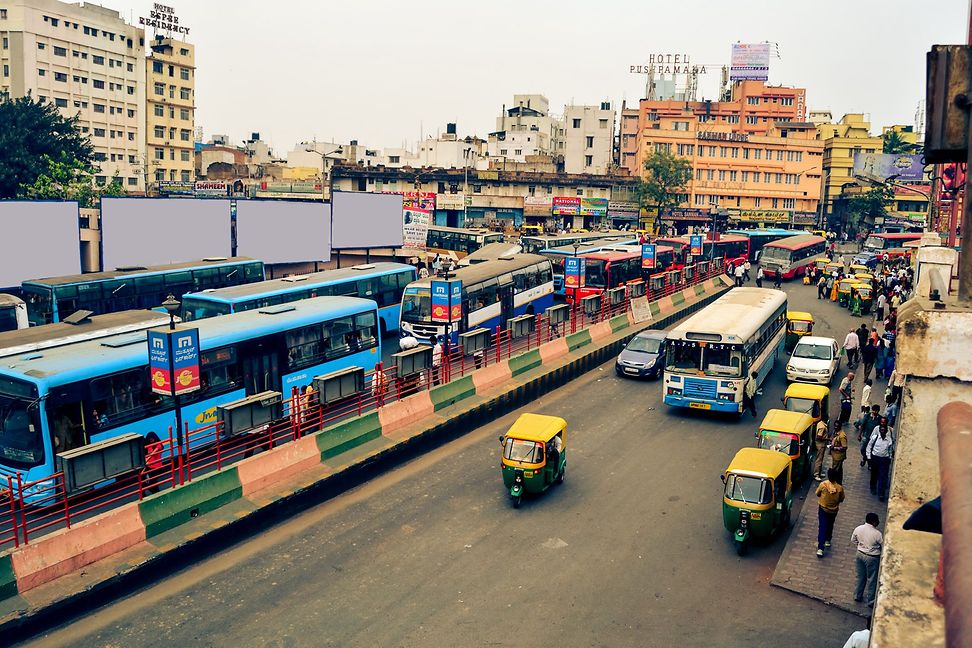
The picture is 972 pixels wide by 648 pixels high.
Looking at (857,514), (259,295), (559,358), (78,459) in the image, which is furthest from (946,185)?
(78,459)

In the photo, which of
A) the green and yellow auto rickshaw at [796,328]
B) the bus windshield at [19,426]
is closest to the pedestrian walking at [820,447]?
the green and yellow auto rickshaw at [796,328]

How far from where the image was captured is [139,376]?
51.8 feet

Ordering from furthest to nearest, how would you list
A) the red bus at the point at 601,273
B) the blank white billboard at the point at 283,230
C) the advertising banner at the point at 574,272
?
the blank white billboard at the point at 283,230 → the red bus at the point at 601,273 → the advertising banner at the point at 574,272

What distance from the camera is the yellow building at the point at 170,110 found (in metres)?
88.6

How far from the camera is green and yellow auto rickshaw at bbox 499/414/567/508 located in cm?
1557

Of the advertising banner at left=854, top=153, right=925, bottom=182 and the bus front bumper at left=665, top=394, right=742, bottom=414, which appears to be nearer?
the bus front bumper at left=665, top=394, right=742, bottom=414

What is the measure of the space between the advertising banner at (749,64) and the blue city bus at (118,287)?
86603 mm

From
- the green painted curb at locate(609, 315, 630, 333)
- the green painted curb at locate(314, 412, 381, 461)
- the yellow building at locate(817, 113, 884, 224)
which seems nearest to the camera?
the green painted curb at locate(314, 412, 381, 461)

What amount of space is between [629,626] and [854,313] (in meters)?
31.4

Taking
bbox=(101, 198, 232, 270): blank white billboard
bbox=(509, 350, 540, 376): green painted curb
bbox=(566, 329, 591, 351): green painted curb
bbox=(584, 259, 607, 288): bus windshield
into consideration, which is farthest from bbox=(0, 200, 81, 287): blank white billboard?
bbox=(584, 259, 607, 288): bus windshield

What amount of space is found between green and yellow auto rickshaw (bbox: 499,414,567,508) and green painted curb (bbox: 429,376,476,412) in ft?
14.8

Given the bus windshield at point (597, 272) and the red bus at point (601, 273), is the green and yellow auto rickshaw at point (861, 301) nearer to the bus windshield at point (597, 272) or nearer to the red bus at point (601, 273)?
the red bus at point (601, 273)

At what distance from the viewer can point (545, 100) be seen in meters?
126

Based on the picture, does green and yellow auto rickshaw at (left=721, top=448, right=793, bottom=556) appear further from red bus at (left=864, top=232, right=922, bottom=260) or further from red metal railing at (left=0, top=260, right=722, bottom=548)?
red bus at (left=864, top=232, right=922, bottom=260)
